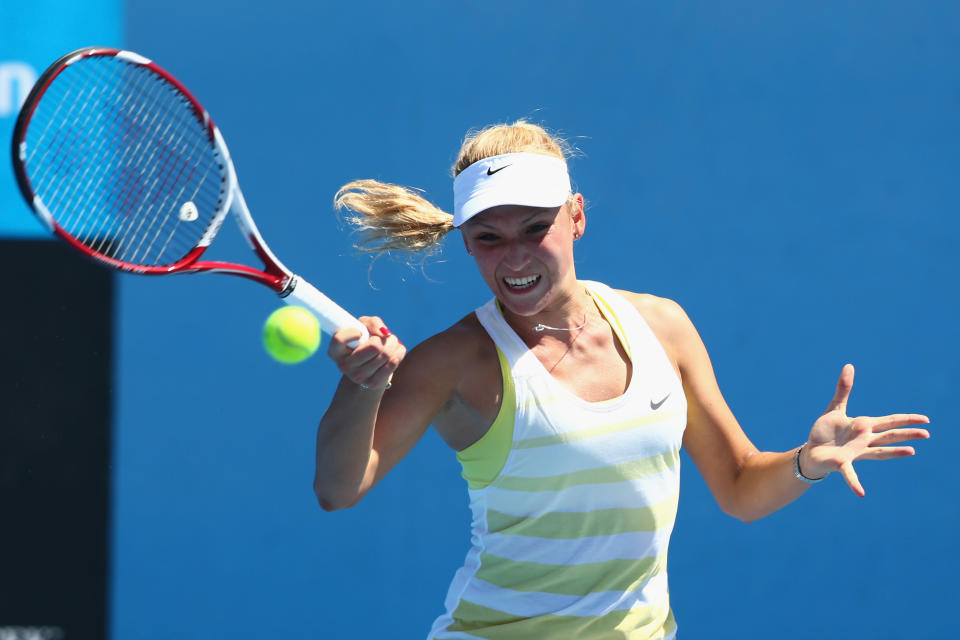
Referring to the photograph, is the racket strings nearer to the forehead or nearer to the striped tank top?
the forehead

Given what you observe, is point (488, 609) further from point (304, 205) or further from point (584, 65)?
point (584, 65)

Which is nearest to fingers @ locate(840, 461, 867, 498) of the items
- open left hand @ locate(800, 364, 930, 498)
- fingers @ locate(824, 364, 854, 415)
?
open left hand @ locate(800, 364, 930, 498)

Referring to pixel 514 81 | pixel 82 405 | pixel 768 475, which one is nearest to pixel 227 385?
pixel 82 405

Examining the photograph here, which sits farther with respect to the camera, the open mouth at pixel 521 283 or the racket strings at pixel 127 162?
the racket strings at pixel 127 162

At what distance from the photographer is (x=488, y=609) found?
6.09 feet

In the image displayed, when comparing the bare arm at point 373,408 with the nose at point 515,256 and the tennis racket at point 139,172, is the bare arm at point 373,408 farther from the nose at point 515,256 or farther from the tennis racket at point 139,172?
the nose at point 515,256

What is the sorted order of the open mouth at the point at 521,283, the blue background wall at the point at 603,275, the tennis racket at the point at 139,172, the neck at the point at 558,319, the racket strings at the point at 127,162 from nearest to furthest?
the tennis racket at the point at 139,172 → the open mouth at the point at 521,283 → the neck at the point at 558,319 → the racket strings at the point at 127,162 → the blue background wall at the point at 603,275

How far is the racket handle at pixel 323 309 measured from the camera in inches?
65.1

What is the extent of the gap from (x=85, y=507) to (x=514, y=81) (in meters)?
1.78

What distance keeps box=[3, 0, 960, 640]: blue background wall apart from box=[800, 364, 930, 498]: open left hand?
4.44ft

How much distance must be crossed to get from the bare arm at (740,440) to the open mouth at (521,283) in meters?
0.28

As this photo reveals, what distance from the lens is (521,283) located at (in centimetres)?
185

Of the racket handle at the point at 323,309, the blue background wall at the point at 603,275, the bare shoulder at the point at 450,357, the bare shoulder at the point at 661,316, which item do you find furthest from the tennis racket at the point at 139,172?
the bare shoulder at the point at 661,316

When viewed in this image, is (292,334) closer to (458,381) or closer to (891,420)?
(458,381)
